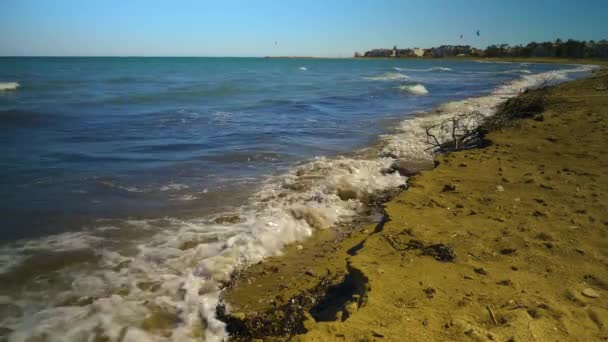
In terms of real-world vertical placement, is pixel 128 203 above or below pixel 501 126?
below

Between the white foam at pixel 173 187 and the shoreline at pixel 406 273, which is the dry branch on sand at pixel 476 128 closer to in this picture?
the shoreline at pixel 406 273

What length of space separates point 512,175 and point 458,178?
0.81 metres

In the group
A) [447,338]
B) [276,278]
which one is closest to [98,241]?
[276,278]

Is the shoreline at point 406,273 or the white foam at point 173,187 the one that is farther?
the white foam at point 173,187

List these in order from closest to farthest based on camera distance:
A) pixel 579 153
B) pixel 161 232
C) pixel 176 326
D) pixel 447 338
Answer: pixel 447 338 → pixel 176 326 → pixel 161 232 → pixel 579 153

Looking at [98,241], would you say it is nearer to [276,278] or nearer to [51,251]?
[51,251]

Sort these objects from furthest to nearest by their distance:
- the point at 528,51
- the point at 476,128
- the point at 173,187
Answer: the point at 528,51 < the point at 476,128 < the point at 173,187

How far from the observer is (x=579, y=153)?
6.21 m

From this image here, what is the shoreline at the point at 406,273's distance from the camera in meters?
2.41

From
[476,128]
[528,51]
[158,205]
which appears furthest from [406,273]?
[528,51]

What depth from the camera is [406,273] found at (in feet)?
10.0

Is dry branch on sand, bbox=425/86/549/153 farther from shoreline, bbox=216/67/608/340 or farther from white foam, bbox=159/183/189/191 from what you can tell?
white foam, bbox=159/183/189/191

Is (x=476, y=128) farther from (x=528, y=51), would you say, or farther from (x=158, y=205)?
(x=528, y=51)

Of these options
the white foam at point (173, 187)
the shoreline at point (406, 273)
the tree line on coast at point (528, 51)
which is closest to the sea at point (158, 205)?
the white foam at point (173, 187)
